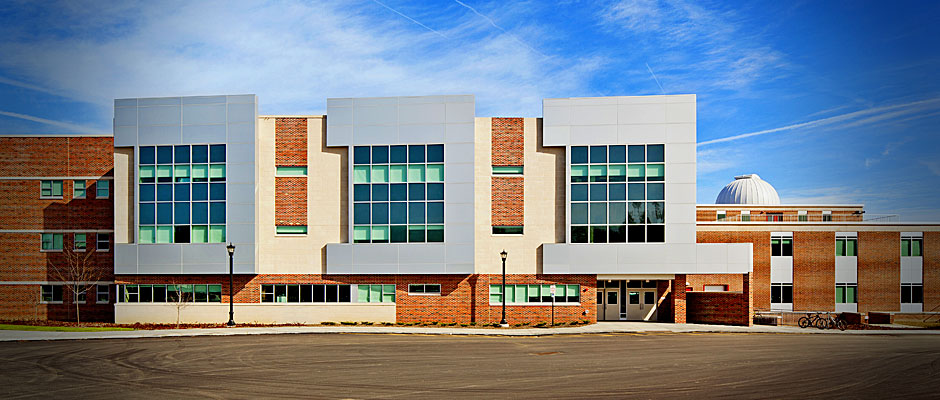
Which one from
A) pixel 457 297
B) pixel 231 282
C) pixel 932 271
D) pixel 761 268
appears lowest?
pixel 457 297

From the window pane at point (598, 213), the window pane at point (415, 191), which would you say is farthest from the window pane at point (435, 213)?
the window pane at point (598, 213)

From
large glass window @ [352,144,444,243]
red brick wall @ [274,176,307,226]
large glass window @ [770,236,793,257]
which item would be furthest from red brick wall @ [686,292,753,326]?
red brick wall @ [274,176,307,226]

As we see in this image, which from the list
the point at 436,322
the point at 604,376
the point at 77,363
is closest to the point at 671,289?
the point at 436,322

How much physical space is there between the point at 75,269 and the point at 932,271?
51935 millimetres

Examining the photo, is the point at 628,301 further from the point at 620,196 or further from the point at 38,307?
the point at 38,307

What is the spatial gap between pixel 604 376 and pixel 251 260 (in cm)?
2290

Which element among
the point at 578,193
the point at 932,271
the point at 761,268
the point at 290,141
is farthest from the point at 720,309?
the point at 290,141

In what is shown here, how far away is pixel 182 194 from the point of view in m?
37.0

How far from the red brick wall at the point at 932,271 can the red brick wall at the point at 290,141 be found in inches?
1547

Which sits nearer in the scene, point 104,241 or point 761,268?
point 104,241

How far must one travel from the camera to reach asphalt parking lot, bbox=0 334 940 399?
57.2 ft

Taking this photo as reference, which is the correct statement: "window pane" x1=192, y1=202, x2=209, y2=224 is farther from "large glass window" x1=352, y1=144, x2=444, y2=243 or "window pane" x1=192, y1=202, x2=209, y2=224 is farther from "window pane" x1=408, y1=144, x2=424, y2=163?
"window pane" x1=408, y1=144, x2=424, y2=163

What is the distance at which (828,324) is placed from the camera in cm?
3656

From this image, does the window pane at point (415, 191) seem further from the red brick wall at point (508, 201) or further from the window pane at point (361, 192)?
the red brick wall at point (508, 201)
